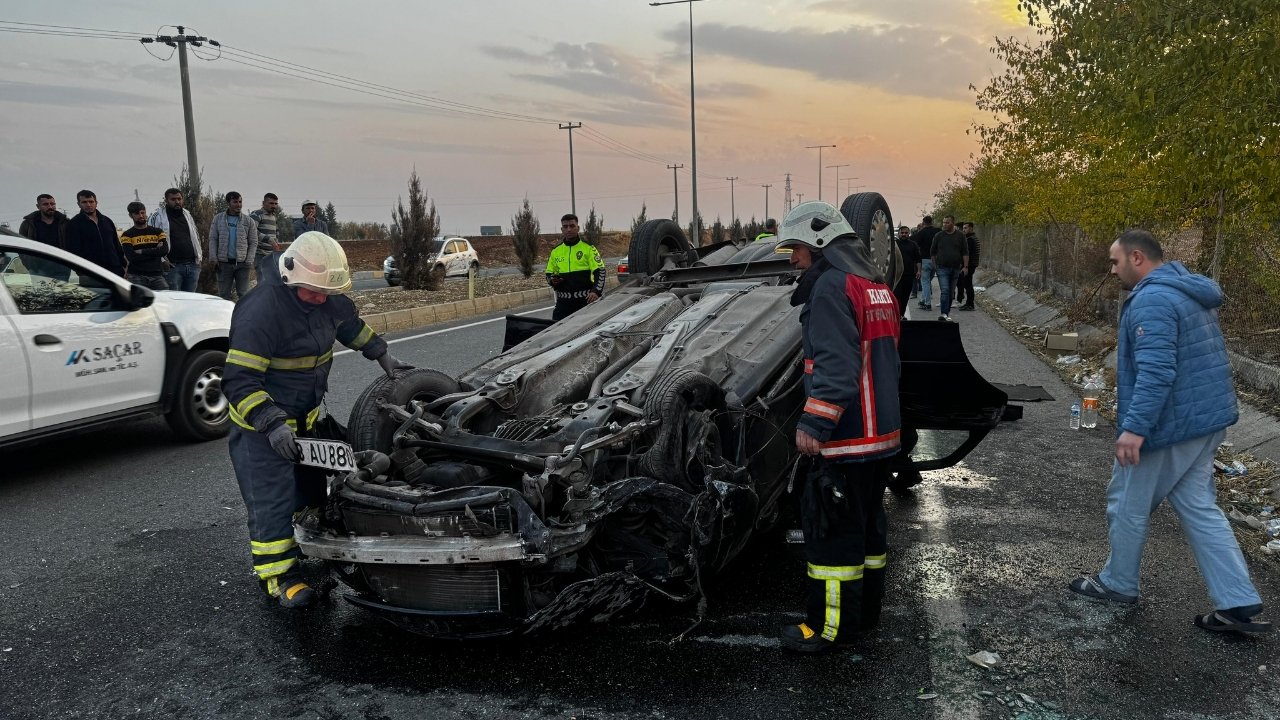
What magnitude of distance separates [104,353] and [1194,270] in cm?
1042

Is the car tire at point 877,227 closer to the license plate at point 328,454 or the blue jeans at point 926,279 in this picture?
the license plate at point 328,454

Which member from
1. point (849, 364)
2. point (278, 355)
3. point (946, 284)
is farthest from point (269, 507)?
point (946, 284)

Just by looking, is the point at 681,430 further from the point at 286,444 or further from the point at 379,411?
the point at 286,444

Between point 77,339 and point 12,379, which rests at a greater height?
point 77,339

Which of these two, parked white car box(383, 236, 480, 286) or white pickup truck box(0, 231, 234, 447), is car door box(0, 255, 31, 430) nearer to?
white pickup truck box(0, 231, 234, 447)

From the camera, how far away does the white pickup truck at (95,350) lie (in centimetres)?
558

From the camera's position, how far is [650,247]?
22.6ft

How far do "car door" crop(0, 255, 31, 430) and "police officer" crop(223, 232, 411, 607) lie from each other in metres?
2.58

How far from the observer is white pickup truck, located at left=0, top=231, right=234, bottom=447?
5582 millimetres

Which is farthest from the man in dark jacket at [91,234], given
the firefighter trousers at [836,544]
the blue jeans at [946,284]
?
the blue jeans at [946,284]

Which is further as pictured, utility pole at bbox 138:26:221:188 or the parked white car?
the parked white car

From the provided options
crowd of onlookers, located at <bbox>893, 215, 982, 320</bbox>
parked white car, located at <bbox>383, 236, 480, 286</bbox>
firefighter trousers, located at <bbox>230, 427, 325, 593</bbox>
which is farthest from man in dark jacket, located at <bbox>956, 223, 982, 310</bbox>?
parked white car, located at <bbox>383, 236, 480, 286</bbox>

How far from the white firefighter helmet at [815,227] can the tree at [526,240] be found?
78.5 ft

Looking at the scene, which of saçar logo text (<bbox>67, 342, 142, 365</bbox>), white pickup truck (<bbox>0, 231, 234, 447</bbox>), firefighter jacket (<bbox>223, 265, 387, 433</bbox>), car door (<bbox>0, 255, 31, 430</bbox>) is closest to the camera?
firefighter jacket (<bbox>223, 265, 387, 433</bbox>)
